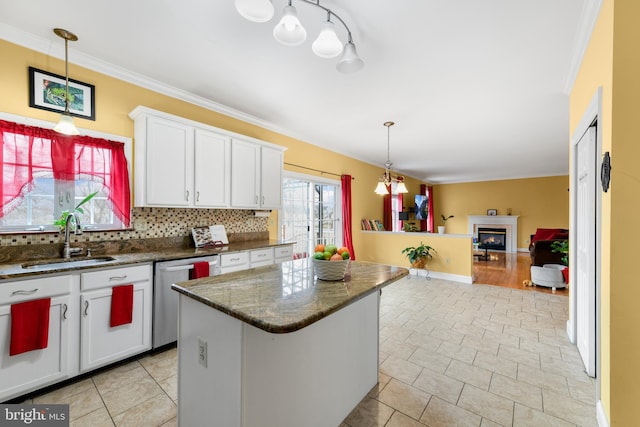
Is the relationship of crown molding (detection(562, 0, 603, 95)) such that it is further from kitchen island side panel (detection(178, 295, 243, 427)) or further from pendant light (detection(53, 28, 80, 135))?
pendant light (detection(53, 28, 80, 135))

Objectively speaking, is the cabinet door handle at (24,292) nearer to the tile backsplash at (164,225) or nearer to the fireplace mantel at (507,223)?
the tile backsplash at (164,225)

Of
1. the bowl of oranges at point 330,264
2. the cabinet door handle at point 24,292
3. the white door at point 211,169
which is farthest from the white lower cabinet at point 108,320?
the bowl of oranges at point 330,264

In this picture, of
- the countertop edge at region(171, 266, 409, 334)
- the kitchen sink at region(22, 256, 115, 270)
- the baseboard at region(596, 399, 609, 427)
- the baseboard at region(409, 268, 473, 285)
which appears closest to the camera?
the countertop edge at region(171, 266, 409, 334)

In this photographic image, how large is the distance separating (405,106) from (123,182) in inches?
132

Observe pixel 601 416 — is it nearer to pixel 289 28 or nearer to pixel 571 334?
pixel 571 334

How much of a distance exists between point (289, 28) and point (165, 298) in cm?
240

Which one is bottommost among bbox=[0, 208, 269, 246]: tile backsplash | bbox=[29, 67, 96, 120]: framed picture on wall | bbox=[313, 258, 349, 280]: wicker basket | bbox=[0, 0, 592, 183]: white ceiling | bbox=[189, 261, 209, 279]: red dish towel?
A: bbox=[189, 261, 209, 279]: red dish towel

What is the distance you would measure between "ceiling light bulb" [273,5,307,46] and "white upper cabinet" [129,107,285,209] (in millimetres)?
1765

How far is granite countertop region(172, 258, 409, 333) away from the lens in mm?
1043

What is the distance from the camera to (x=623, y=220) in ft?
4.75

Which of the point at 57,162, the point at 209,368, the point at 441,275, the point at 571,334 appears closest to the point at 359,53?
the point at 209,368

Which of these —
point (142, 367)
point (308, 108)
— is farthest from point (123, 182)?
point (308, 108)

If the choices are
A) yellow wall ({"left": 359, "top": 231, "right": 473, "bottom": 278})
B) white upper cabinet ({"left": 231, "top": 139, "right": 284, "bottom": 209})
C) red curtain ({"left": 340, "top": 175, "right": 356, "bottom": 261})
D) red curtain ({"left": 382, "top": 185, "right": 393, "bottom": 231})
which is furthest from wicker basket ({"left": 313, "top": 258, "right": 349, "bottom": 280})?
red curtain ({"left": 382, "top": 185, "right": 393, "bottom": 231})

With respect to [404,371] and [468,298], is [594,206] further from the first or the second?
[468,298]
